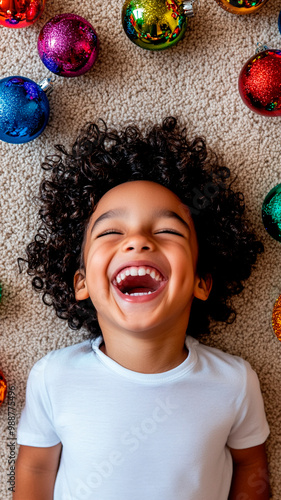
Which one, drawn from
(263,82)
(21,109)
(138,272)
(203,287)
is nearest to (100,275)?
(138,272)

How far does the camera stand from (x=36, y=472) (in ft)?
2.90

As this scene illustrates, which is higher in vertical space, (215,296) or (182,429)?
(215,296)

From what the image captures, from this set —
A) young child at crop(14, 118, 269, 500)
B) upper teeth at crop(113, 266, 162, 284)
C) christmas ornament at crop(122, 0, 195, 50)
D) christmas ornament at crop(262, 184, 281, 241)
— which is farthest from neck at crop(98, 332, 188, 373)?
christmas ornament at crop(122, 0, 195, 50)

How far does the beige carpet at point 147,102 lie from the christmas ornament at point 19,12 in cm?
5

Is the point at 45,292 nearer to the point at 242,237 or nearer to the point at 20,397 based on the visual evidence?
the point at 20,397

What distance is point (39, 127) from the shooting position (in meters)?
0.85

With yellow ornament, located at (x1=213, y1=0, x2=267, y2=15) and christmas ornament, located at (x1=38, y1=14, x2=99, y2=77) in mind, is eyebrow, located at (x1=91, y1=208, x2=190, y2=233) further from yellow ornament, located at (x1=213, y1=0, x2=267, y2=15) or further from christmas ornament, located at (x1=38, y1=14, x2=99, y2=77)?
yellow ornament, located at (x1=213, y1=0, x2=267, y2=15)

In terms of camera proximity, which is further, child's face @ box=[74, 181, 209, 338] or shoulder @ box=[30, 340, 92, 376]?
shoulder @ box=[30, 340, 92, 376]

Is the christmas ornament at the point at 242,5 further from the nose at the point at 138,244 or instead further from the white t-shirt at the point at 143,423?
the white t-shirt at the point at 143,423

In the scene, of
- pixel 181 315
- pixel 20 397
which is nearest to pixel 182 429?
pixel 181 315

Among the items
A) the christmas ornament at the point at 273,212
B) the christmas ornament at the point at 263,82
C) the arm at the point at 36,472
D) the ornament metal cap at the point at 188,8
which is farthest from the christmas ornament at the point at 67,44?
the arm at the point at 36,472

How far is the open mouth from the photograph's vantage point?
76cm

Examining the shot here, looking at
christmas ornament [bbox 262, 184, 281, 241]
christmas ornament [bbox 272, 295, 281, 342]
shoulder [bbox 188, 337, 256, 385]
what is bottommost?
shoulder [bbox 188, 337, 256, 385]

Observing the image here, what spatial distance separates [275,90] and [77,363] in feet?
1.79
